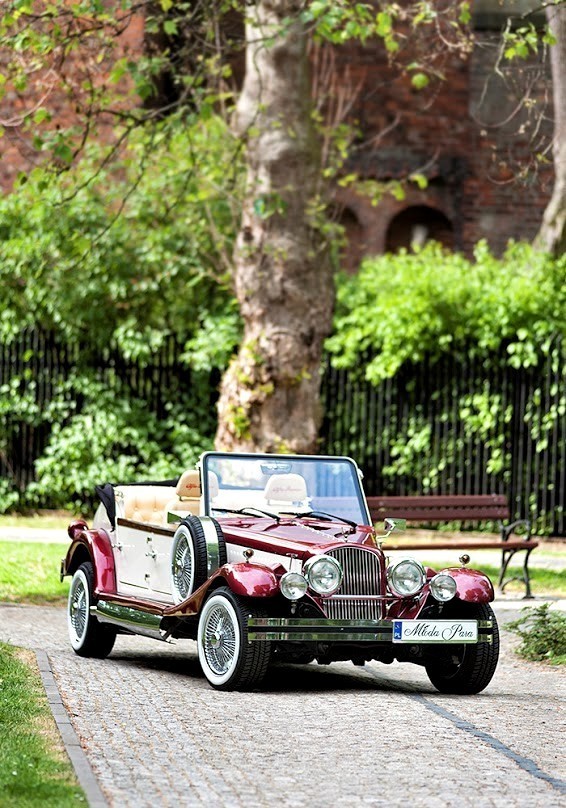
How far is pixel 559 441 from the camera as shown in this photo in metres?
19.8

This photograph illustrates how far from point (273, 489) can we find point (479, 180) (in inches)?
850

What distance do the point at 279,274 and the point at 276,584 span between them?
8.66 meters

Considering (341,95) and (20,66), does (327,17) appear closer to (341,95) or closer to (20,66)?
(20,66)

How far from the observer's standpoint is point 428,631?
9.23 metres

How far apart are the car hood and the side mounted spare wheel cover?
5.9 inches

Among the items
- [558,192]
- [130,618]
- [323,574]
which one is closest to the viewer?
[323,574]

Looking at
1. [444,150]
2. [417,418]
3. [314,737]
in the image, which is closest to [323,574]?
[314,737]

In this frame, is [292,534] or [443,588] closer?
[443,588]

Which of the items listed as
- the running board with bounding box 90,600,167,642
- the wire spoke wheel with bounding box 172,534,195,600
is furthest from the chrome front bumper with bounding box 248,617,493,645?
the running board with bounding box 90,600,167,642

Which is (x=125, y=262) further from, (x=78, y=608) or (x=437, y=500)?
(x=78, y=608)

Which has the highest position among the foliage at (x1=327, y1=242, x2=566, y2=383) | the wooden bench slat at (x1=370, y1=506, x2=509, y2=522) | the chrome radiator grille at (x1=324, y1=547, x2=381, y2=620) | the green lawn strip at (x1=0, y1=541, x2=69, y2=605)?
the foliage at (x1=327, y1=242, x2=566, y2=383)

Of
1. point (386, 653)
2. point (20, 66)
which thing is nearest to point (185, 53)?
point (20, 66)

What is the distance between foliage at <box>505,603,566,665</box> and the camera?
11.5 metres

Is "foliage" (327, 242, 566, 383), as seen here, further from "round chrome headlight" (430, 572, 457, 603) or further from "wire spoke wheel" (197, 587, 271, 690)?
"wire spoke wheel" (197, 587, 271, 690)
